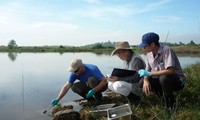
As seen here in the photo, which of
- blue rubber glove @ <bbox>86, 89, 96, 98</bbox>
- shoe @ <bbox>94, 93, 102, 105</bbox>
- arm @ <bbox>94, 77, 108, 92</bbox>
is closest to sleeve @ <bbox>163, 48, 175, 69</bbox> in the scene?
arm @ <bbox>94, 77, 108, 92</bbox>

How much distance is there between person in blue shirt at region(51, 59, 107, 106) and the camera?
5.51 metres

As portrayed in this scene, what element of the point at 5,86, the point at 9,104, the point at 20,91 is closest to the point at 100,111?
the point at 9,104

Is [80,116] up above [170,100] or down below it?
below

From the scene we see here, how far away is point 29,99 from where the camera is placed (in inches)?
280

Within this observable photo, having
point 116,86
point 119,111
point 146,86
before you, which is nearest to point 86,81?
point 116,86

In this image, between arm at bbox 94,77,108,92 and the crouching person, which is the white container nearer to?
the crouching person

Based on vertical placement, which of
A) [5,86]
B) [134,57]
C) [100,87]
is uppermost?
[134,57]

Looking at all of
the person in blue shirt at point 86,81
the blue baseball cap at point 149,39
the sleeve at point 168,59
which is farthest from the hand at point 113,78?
the sleeve at point 168,59

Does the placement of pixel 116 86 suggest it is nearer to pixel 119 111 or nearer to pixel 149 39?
pixel 119 111

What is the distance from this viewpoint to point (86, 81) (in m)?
5.77

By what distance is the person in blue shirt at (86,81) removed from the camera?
217 inches

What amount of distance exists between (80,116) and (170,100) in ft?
5.02

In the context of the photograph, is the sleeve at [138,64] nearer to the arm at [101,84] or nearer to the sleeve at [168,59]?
the arm at [101,84]

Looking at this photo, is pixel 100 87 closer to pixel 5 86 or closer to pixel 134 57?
pixel 134 57
